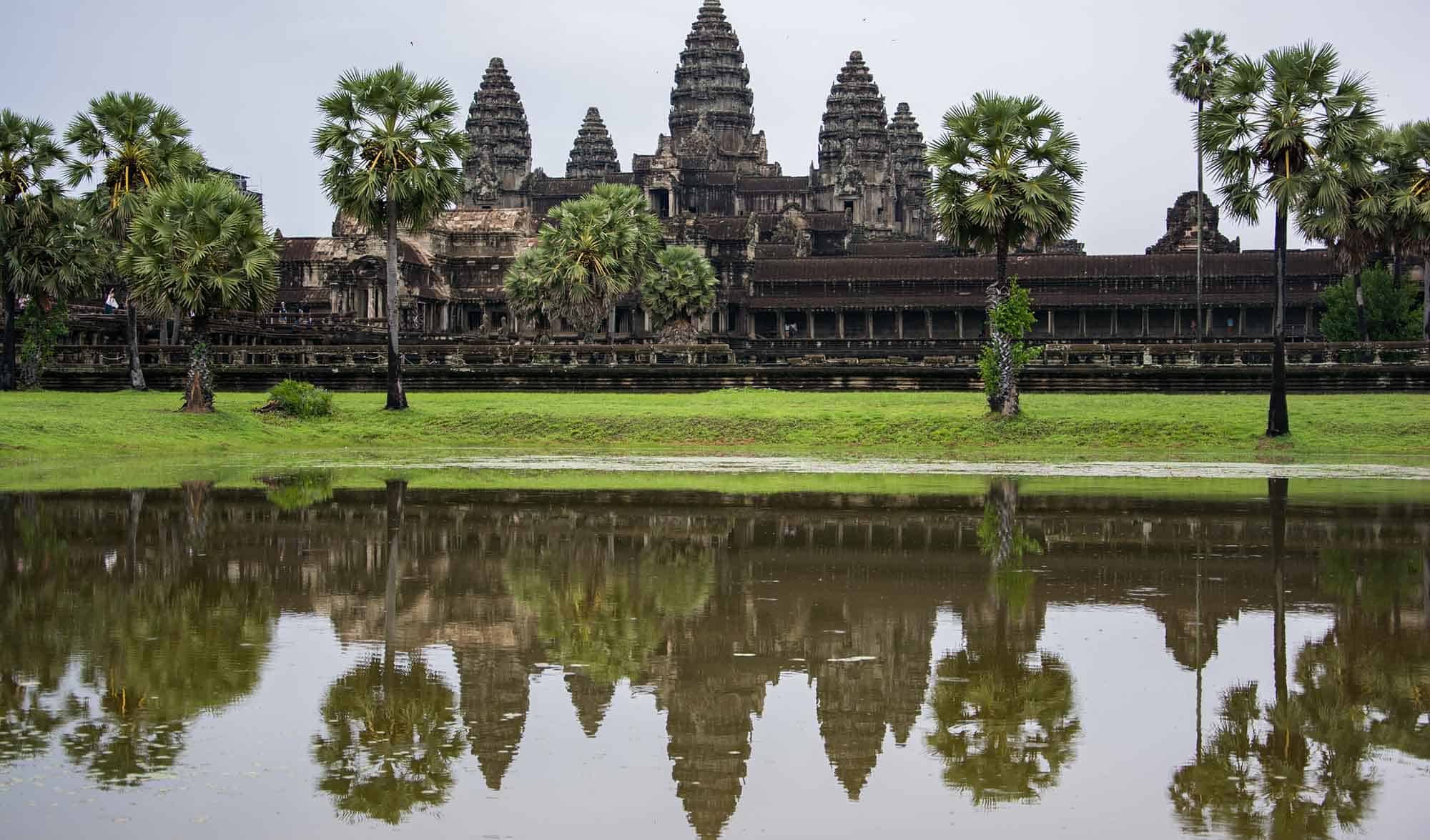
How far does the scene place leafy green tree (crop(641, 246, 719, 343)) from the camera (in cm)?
7775

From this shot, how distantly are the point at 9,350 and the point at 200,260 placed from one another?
10592 mm

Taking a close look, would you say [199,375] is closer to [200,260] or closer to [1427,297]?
[200,260]

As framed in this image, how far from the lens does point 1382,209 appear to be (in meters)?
51.8

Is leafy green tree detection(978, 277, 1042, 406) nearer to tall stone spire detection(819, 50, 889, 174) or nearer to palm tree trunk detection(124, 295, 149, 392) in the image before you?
palm tree trunk detection(124, 295, 149, 392)

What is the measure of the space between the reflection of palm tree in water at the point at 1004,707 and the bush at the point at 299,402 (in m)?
28.4

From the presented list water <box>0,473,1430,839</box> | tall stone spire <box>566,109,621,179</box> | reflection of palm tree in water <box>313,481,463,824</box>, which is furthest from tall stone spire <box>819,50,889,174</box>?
reflection of palm tree in water <box>313,481,463,824</box>

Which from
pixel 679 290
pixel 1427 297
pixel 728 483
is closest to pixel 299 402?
pixel 728 483

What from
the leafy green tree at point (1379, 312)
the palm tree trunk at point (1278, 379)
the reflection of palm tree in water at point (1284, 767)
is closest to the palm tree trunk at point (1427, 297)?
the leafy green tree at point (1379, 312)

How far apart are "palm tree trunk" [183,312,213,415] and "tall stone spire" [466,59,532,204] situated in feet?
341

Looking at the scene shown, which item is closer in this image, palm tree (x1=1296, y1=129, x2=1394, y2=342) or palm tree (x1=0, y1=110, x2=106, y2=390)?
palm tree (x1=1296, y1=129, x2=1394, y2=342)

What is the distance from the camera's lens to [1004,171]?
39.3 metres

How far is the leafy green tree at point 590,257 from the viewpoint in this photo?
63.8m

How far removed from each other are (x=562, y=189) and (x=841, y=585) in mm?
120303

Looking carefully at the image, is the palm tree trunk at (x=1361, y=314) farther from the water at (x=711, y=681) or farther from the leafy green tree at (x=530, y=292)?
the water at (x=711, y=681)
